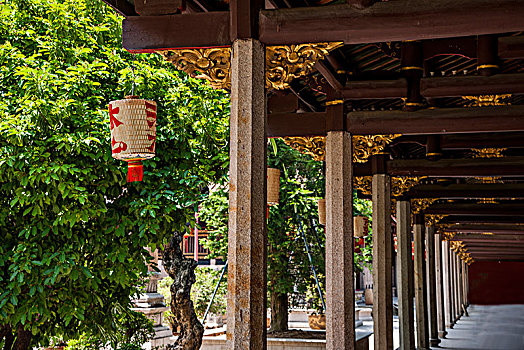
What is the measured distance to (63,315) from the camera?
225 inches

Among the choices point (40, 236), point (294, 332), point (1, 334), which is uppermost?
point (40, 236)

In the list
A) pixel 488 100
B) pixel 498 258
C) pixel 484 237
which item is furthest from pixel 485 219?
pixel 498 258

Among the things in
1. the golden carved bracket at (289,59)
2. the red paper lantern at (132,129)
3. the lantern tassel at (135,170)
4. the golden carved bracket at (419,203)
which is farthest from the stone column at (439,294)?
the golden carved bracket at (289,59)

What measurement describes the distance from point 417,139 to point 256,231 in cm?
556

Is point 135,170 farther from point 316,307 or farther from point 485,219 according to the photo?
point 485,219

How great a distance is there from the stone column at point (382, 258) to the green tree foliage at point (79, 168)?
2241 mm

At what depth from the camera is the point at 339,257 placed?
225 inches

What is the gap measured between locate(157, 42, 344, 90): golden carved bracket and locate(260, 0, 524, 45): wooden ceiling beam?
107 millimetres

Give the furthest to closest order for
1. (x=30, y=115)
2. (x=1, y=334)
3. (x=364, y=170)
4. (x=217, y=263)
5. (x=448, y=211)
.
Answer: (x=217, y=263), (x=448, y=211), (x=364, y=170), (x=1, y=334), (x=30, y=115)

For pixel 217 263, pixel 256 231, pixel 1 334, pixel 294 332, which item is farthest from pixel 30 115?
pixel 217 263

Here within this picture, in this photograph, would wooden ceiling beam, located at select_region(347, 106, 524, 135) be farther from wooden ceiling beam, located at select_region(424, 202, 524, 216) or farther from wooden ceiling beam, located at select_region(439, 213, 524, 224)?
wooden ceiling beam, located at select_region(439, 213, 524, 224)

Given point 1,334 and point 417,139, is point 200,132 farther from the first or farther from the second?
point 417,139

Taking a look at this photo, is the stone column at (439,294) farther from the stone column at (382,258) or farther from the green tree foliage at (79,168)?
the green tree foliage at (79,168)

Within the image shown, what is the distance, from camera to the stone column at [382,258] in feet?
26.4
